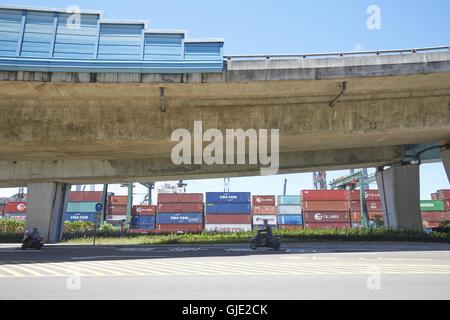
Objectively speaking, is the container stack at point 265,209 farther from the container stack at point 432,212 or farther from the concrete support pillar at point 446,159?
the concrete support pillar at point 446,159

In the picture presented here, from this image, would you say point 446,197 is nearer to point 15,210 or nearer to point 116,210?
point 116,210

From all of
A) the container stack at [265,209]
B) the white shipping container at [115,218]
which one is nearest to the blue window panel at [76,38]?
the container stack at [265,209]

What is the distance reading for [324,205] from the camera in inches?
1842

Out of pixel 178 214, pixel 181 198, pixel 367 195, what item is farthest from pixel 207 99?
pixel 367 195

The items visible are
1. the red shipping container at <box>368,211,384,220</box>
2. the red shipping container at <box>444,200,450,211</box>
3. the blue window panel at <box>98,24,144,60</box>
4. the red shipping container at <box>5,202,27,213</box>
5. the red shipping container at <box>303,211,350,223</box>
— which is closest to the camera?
the blue window panel at <box>98,24,144,60</box>

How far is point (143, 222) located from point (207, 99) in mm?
30854

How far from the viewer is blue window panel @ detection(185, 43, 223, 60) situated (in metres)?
16.8

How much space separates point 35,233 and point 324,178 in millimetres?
92366

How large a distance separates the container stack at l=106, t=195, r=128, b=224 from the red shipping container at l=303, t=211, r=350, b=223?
94.2ft

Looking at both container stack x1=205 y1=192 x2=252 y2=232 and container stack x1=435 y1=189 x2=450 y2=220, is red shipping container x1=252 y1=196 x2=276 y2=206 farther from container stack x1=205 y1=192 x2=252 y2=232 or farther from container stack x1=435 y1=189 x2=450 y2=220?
container stack x1=435 y1=189 x2=450 y2=220

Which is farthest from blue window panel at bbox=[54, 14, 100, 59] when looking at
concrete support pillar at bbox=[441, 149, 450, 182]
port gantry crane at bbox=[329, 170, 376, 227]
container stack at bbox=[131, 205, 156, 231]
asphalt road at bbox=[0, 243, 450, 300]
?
port gantry crane at bbox=[329, 170, 376, 227]
